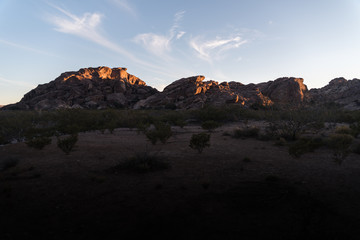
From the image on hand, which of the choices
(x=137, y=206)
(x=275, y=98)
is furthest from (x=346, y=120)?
(x=275, y=98)

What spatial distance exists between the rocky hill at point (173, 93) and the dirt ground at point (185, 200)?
47.0 m

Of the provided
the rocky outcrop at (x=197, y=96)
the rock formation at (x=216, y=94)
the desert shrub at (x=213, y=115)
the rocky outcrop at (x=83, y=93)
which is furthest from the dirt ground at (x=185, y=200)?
the rocky outcrop at (x=83, y=93)

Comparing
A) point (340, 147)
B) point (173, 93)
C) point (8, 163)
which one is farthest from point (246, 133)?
point (173, 93)

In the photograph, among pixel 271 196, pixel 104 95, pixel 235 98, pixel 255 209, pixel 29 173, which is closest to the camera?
pixel 255 209

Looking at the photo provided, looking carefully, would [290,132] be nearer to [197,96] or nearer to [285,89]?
[197,96]

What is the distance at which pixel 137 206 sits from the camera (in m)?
5.29

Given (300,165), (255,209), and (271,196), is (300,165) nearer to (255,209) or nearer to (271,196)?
(271,196)

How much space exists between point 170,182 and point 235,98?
51.9 m

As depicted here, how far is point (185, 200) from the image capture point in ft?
18.4

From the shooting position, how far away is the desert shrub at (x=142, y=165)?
8.07 metres

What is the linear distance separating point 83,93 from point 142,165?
270ft

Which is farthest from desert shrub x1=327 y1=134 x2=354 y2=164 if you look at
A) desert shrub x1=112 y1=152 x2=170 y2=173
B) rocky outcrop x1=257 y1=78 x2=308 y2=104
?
rocky outcrop x1=257 y1=78 x2=308 y2=104

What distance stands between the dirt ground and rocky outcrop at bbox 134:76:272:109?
47.8m

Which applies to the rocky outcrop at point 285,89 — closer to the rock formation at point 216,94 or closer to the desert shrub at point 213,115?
the rock formation at point 216,94
